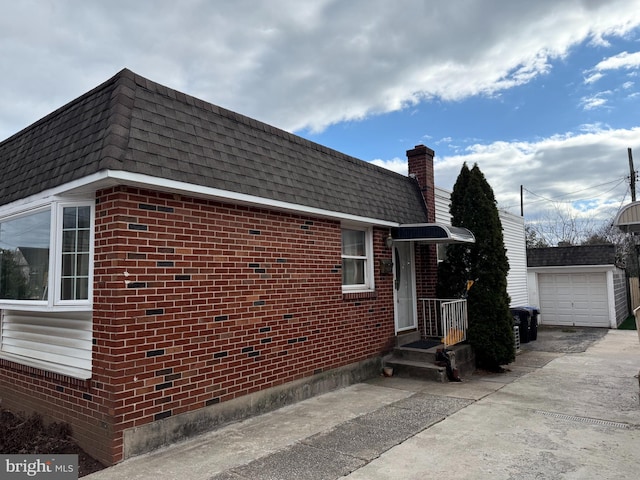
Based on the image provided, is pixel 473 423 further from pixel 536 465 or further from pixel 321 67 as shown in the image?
pixel 321 67

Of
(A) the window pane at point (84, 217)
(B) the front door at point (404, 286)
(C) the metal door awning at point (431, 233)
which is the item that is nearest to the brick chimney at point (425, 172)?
(B) the front door at point (404, 286)

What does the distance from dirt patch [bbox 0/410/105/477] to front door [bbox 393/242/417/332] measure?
5.81 meters

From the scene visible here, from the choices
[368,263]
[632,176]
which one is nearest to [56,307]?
[368,263]

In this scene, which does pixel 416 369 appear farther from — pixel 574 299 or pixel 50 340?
pixel 574 299

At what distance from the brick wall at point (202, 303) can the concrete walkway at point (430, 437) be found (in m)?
0.52

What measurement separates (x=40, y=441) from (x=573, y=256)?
18006 mm

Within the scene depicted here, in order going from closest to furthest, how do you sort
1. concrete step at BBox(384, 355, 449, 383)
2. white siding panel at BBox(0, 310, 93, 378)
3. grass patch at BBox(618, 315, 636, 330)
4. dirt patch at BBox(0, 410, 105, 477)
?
1. dirt patch at BBox(0, 410, 105, 477)
2. white siding panel at BBox(0, 310, 93, 378)
3. concrete step at BBox(384, 355, 449, 383)
4. grass patch at BBox(618, 315, 636, 330)

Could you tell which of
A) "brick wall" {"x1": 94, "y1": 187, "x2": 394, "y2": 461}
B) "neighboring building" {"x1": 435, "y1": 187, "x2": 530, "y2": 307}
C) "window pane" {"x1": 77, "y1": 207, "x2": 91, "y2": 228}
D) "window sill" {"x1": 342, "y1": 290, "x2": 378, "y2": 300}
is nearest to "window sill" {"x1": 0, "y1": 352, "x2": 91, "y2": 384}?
"brick wall" {"x1": 94, "y1": 187, "x2": 394, "y2": 461}

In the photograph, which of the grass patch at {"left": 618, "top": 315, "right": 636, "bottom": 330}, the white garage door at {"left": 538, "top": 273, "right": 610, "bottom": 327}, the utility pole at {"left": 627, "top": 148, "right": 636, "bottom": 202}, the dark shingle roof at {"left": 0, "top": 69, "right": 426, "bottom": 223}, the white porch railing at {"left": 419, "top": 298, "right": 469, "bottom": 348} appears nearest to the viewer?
the dark shingle roof at {"left": 0, "top": 69, "right": 426, "bottom": 223}

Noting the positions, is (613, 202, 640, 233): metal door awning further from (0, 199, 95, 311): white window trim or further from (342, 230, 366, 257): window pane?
(0, 199, 95, 311): white window trim

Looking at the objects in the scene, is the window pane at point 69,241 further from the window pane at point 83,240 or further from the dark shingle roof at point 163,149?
the dark shingle roof at point 163,149

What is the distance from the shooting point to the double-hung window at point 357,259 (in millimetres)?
7520

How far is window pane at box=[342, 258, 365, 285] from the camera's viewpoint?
295 inches

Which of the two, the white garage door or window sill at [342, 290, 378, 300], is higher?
window sill at [342, 290, 378, 300]
